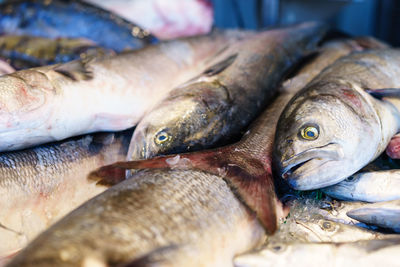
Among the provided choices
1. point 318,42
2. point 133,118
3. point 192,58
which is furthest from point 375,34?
point 133,118

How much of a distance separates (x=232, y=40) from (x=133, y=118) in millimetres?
1199

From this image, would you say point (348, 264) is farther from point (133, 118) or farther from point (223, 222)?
point (133, 118)

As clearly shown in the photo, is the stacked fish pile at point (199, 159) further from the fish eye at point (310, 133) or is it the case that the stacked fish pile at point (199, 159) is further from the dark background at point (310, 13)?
the dark background at point (310, 13)

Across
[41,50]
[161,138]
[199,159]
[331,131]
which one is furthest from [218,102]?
[41,50]

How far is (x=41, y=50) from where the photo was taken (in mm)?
2666

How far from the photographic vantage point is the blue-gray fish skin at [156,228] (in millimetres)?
1008

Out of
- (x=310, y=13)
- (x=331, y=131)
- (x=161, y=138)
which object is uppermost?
(x=331, y=131)

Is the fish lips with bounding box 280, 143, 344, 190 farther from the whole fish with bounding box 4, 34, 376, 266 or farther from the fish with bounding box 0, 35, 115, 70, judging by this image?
the fish with bounding box 0, 35, 115, 70

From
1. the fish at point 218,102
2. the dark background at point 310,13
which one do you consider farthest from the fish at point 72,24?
the dark background at point 310,13

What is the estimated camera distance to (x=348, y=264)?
4.07 feet

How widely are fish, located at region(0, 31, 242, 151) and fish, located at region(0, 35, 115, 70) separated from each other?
1.67ft

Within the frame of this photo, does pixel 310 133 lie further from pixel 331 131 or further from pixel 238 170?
pixel 238 170

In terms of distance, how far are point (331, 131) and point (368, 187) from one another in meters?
0.31

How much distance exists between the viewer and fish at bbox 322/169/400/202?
5.13ft
